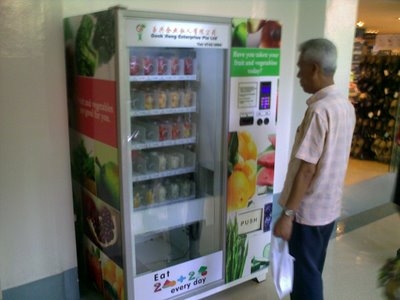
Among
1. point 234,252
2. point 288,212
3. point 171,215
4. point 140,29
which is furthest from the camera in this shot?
point 234,252

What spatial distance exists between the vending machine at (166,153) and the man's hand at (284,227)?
0.51 meters

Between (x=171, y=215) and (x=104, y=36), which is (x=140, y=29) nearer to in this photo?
(x=104, y=36)

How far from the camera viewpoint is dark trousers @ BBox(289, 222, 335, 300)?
2139 mm

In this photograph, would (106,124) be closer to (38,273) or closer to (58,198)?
(58,198)

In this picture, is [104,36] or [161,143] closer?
[104,36]

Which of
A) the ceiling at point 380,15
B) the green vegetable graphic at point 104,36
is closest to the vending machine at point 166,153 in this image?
the green vegetable graphic at point 104,36

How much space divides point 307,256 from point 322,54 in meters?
1.10

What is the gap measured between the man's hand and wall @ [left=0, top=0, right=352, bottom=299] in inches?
51.9

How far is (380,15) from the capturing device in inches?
205

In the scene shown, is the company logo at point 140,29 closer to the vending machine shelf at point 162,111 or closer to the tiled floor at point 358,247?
the vending machine shelf at point 162,111

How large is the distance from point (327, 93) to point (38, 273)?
2.04 metres

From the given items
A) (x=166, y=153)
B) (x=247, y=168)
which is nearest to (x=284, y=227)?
(x=247, y=168)

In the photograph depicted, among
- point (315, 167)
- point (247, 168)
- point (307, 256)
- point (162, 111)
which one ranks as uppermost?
→ point (162, 111)

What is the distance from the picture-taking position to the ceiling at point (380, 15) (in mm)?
4297
